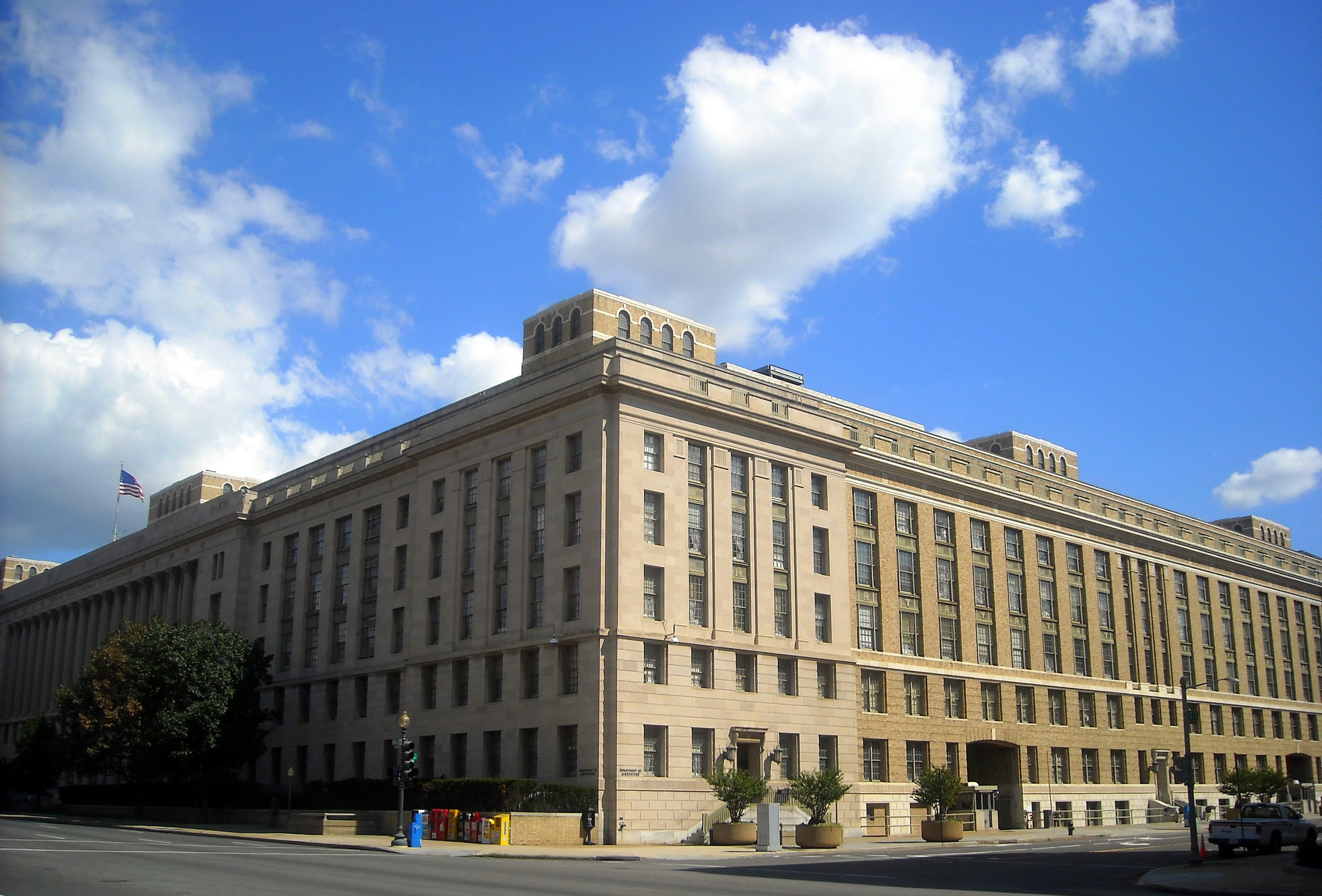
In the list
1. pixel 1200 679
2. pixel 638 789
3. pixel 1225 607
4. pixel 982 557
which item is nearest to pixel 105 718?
pixel 638 789

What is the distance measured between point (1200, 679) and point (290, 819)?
2617 inches

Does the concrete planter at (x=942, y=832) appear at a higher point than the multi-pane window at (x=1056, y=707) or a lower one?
lower

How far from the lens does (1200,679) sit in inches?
3420

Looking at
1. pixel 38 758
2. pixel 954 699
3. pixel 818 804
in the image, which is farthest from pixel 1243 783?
pixel 38 758

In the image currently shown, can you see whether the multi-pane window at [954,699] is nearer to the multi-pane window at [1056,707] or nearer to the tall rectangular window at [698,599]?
the multi-pane window at [1056,707]

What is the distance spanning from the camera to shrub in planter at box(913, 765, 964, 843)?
2095 inches

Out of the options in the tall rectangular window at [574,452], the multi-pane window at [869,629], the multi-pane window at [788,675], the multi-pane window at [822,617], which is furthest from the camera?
the multi-pane window at [869,629]

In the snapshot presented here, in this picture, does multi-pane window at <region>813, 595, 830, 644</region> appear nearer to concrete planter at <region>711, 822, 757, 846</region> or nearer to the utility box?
concrete planter at <region>711, 822, 757, 846</region>

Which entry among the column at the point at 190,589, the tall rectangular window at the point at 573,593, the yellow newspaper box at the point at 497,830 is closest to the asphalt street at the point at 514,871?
the yellow newspaper box at the point at 497,830

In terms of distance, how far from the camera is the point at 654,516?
54.7m

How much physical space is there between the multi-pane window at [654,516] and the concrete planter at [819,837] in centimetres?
1438

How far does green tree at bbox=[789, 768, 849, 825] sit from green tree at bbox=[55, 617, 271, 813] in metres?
34.7

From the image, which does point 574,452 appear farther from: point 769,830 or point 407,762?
point 769,830

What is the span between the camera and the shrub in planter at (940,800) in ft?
175
